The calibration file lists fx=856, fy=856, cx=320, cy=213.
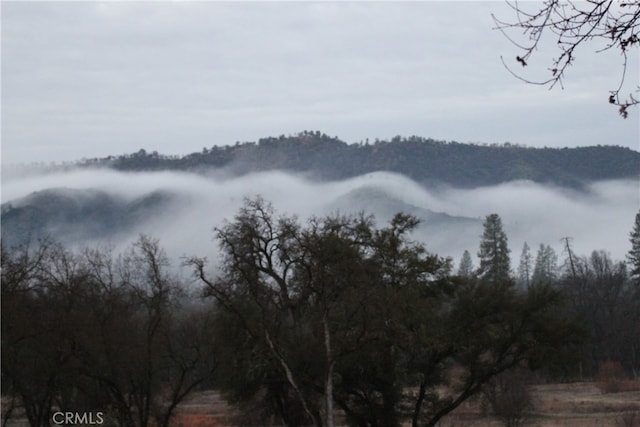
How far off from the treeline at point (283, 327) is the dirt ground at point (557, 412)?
4.35 meters

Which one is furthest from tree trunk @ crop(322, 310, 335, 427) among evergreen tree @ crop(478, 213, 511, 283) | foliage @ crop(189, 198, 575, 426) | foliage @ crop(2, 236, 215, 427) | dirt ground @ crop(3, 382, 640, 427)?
evergreen tree @ crop(478, 213, 511, 283)

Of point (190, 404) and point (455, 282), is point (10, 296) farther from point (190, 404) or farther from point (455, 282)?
point (190, 404)

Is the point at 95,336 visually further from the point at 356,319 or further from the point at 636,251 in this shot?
Result: the point at 636,251

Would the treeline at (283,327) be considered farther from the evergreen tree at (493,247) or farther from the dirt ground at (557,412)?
the evergreen tree at (493,247)

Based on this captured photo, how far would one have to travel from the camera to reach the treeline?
101 ft

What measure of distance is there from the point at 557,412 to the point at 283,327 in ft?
69.9

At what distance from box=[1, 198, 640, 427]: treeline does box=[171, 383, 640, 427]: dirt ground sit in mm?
4349

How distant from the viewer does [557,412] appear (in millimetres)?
47156

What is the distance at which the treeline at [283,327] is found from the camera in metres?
30.8

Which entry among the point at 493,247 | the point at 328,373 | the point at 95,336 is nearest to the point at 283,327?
the point at 328,373

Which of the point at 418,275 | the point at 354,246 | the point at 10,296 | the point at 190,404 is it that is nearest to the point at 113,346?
the point at 10,296

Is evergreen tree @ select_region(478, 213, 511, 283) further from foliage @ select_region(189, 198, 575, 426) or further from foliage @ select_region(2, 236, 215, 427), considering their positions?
foliage @ select_region(2, 236, 215, 427)

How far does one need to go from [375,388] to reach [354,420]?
5.45 feet

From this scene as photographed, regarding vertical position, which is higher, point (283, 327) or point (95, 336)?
point (95, 336)
